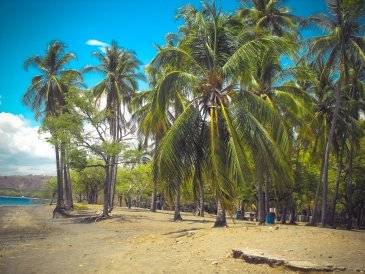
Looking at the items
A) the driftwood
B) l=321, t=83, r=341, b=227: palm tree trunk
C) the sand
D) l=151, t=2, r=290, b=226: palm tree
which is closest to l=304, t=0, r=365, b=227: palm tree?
l=321, t=83, r=341, b=227: palm tree trunk

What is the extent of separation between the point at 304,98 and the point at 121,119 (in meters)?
19.5

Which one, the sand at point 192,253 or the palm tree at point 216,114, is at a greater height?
the palm tree at point 216,114

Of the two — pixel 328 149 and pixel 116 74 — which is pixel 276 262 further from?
pixel 116 74

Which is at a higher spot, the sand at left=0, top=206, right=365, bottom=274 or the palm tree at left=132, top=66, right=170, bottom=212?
the palm tree at left=132, top=66, right=170, bottom=212

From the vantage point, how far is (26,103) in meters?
32.2

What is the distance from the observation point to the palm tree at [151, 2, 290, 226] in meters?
12.4

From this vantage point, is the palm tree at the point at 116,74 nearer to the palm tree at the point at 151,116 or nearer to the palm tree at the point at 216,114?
the palm tree at the point at 151,116

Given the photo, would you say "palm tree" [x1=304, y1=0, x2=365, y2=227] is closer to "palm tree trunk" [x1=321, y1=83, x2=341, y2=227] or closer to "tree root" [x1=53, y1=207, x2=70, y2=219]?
"palm tree trunk" [x1=321, y1=83, x2=341, y2=227]

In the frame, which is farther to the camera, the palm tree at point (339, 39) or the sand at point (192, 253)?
the palm tree at point (339, 39)

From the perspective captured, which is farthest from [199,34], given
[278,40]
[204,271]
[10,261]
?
[10,261]

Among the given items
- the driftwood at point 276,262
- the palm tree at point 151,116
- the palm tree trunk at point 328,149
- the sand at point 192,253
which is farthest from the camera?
the palm tree trunk at point 328,149

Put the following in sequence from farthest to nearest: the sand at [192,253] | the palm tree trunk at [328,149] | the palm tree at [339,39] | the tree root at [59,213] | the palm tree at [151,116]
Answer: the tree root at [59,213]
the palm tree trunk at [328,149]
the palm tree at [339,39]
the palm tree at [151,116]
the sand at [192,253]

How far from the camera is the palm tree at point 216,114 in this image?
1240 centimetres

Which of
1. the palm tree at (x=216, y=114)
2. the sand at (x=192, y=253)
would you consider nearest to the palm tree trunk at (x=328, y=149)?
the palm tree at (x=216, y=114)
